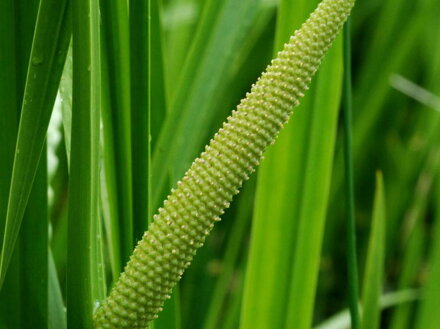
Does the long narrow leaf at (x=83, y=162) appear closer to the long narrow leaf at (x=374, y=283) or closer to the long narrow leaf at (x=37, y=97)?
the long narrow leaf at (x=37, y=97)

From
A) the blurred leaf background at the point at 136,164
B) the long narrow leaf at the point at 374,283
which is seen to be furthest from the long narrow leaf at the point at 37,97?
the long narrow leaf at the point at 374,283

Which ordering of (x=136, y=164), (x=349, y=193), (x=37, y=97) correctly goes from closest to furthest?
(x=37, y=97) < (x=136, y=164) < (x=349, y=193)

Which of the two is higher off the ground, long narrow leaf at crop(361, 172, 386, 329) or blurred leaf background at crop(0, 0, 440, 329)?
blurred leaf background at crop(0, 0, 440, 329)

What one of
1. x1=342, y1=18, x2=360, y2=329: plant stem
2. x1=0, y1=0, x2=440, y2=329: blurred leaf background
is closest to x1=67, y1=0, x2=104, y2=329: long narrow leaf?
x1=0, y1=0, x2=440, y2=329: blurred leaf background

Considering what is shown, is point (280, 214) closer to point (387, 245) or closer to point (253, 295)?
point (253, 295)

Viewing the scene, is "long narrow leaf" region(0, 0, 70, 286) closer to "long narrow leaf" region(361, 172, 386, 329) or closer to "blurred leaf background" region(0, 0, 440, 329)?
"blurred leaf background" region(0, 0, 440, 329)

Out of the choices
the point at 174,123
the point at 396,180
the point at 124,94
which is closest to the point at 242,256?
the point at 396,180

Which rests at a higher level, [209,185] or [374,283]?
[209,185]

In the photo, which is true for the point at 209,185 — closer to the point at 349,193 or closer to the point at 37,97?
the point at 37,97

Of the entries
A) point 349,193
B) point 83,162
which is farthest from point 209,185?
point 349,193
